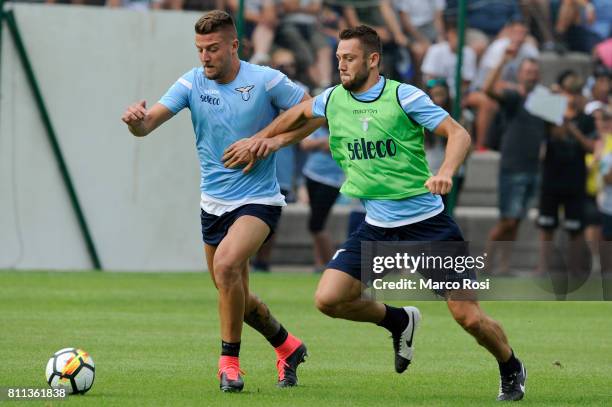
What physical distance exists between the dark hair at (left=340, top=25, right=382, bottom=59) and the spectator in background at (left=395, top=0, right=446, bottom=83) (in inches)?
420

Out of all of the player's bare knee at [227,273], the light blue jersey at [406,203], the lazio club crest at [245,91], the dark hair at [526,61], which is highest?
the dark hair at [526,61]

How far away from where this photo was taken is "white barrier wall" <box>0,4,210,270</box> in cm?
1795

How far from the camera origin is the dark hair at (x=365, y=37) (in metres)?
8.69

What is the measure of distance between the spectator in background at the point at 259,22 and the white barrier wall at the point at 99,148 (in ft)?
3.17

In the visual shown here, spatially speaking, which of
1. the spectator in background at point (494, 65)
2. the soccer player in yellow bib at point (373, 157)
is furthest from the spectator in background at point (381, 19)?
the soccer player in yellow bib at point (373, 157)

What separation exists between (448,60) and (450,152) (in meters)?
11.3

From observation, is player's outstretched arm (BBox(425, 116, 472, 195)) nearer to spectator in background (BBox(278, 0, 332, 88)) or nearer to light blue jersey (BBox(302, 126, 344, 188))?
light blue jersey (BBox(302, 126, 344, 188))

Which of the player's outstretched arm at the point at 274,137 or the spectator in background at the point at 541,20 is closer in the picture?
the player's outstretched arm at the point at 274,137

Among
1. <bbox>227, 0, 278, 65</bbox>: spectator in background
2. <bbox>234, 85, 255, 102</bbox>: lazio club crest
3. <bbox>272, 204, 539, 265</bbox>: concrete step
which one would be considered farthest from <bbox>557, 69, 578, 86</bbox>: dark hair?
<bbox>234, 85, 255, 102</bbox>: lazio club crest

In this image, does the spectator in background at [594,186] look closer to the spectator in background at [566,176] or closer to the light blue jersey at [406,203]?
the spectator in background at [566,176]

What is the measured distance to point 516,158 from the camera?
18406 millimetres

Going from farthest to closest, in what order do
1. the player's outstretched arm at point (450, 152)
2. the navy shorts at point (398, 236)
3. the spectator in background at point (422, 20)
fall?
the spectator in background at point (422, 20) → the navy shorts at point (398, 236) → the player's outstretched arm at point (450, 152)

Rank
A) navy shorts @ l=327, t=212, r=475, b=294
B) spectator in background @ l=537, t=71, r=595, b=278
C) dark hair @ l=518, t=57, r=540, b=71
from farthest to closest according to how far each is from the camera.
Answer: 1. dark hair @ l=518, t=57, r=540, b=71
2. spectator in background @ l=537, t=71, r=595, b=278
3. navy shorts @ l=327, t=212, r=475, b=294

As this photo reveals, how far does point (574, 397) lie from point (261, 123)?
105 inches
